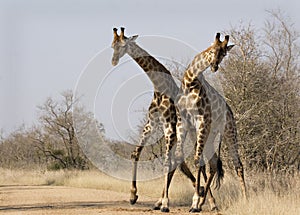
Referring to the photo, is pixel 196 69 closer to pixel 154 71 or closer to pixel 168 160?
pixel 154 71

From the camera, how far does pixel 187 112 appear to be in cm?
1090

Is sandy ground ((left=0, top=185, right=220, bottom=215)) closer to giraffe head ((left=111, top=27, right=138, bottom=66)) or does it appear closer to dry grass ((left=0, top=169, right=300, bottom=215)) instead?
dry grass ((left=0, top=169, right=300, bottom=215))

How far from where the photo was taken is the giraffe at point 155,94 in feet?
37.0

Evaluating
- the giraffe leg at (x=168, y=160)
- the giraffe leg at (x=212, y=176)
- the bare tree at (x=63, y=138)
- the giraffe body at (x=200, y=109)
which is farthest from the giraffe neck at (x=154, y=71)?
the bare tree at (x=63, y=138)

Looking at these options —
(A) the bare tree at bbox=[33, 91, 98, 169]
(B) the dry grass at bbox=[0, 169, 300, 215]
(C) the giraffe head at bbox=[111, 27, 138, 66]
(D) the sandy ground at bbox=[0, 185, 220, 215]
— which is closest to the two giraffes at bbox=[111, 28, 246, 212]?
(C) the giraffe head at bbox=[111, 27, 138, 66]

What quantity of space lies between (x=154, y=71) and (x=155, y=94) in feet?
1.70

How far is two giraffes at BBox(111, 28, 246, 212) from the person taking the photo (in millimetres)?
10609

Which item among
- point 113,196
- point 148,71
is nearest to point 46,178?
point 113,196

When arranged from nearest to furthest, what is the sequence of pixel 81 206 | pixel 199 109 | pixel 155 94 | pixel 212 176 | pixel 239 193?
1. pixel 199 109
2. pixel 212 176
3. pixel 155 94
4. pixel 239 193
5. pixel 81 206

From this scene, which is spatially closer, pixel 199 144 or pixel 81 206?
pixel 199 144

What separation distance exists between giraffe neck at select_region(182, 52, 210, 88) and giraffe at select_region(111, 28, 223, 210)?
697 mm

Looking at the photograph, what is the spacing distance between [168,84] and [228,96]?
181 inches

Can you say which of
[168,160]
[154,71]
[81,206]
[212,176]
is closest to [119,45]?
[154,71]

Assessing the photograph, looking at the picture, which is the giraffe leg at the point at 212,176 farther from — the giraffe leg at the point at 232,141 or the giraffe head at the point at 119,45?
the giraffe head at the point at 119,45
